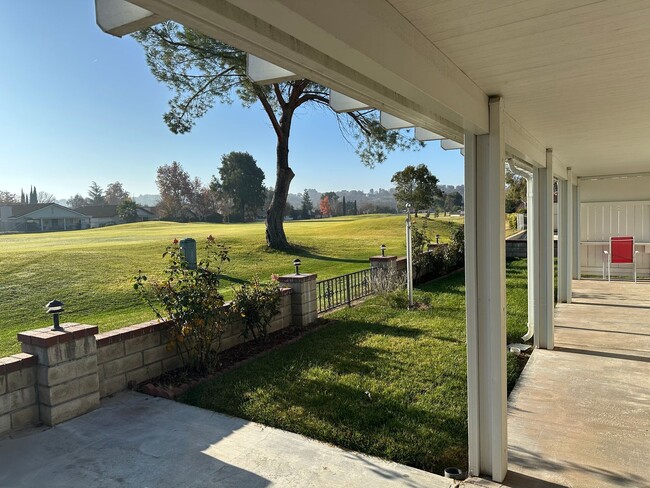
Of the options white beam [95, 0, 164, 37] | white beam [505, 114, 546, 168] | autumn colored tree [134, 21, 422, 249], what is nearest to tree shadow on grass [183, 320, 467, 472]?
white beam [505, 114, 546, 168]

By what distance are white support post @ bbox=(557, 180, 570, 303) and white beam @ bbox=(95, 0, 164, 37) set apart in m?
7.45

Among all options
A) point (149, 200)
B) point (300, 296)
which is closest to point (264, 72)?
point (300, 296)

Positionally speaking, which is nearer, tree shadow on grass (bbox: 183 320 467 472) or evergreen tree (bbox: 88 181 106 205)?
tree shadow on grass (bbox: 183 320 467 472)

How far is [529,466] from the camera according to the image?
285 centimetres

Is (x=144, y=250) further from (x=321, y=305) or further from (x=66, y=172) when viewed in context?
(x=66, y=172)

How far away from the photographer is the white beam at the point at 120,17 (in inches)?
61.3

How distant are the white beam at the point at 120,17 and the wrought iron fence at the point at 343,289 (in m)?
6.03

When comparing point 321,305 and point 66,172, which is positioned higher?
point 66,172

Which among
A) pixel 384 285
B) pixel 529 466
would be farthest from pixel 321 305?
pixel 529 466

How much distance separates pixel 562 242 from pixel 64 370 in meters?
7.42

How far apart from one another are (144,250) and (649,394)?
55.7 feet

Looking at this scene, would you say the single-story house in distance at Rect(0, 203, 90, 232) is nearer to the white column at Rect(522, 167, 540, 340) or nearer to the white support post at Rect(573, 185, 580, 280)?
the white support post at Rect(573, 185, 580, 280)

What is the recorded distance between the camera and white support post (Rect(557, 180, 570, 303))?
7.54 meters

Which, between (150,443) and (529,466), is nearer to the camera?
(529,466)
